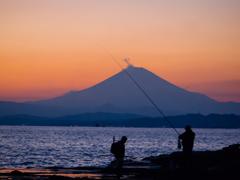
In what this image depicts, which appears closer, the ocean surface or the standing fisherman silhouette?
the standing fisherman silhouette

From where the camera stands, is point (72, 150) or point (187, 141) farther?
A: point (72, 150)

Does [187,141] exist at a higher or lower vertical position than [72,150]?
higher

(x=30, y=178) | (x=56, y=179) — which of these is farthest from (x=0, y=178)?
(x=56, y=179)

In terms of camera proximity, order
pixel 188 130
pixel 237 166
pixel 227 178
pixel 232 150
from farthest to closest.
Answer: pixel 232 150 < pixel 188 130 < pixel 237 166 < pixel 227 178

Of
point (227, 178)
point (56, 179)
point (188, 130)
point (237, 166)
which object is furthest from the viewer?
point (188, 130)

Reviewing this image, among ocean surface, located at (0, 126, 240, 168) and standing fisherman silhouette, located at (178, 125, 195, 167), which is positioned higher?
standing fisherman silhouette, located at (178, 125, 195, 167)

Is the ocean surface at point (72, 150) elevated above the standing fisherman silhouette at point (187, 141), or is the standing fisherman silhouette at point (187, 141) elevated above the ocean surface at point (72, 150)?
the standing fisherman silhouette at point (187, 141)

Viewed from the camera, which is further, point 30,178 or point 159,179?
point 30,178

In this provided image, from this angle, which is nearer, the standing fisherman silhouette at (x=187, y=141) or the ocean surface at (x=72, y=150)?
the standing fisherman silhouette at (x=187, y=141)

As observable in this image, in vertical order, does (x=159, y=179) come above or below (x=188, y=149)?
below

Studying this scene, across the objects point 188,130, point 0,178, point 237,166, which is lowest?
point 0,178

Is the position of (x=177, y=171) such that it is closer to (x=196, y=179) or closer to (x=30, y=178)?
(x=196, y=179)

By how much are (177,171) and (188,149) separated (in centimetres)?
103

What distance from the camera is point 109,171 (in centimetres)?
1584
